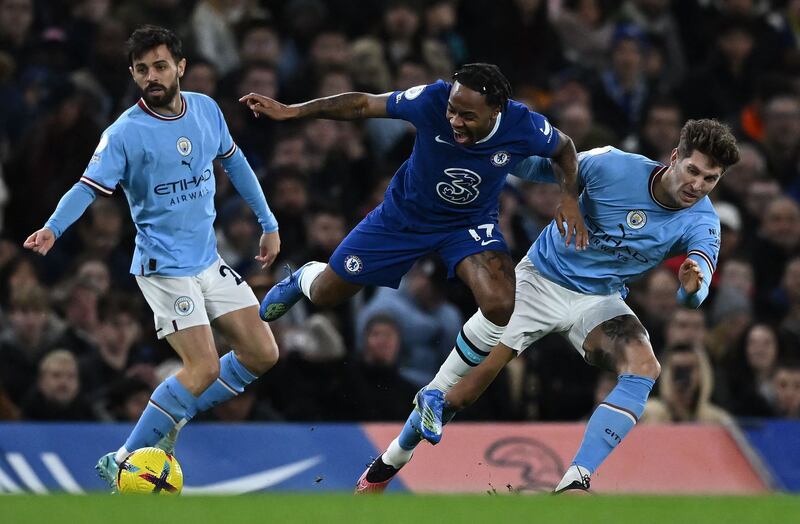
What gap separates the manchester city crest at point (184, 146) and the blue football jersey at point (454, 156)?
1.04 m

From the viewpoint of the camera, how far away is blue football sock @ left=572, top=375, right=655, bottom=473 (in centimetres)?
773

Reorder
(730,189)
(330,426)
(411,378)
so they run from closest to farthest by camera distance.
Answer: (330,426) < (411,378) < (730,189)

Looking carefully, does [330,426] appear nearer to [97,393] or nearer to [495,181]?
[97,393]

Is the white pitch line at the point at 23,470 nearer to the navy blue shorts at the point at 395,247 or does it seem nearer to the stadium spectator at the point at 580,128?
the navy blue shorts at the point at 395,247

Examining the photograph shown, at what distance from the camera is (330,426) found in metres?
10.0

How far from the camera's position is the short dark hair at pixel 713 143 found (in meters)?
7.71

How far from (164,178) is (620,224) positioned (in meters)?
2.34

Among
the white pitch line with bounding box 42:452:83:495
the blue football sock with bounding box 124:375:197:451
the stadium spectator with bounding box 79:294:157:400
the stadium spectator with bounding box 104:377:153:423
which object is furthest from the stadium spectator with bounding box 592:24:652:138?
the blue football sock with bounding box 124:375:197:451

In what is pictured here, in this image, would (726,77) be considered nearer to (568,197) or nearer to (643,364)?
(568,197)

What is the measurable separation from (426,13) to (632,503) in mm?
8012

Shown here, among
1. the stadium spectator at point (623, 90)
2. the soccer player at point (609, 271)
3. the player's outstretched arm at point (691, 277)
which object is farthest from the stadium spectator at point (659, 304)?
the player's outstretched arm at point (691, 277)

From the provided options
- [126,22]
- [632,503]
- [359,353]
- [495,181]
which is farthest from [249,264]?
[632,503]

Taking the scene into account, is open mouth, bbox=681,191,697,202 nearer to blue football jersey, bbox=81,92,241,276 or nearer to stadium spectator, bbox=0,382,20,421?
blue football jersey, bbox=81,92,241,276

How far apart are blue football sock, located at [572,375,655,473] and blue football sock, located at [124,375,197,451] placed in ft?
6.78
